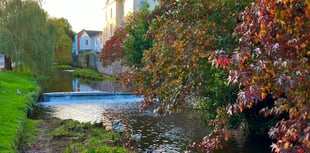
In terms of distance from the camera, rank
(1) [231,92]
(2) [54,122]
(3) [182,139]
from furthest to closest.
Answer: (2) [54,122], (3) [182,139], (1) [231,92]

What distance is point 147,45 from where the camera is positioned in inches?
930

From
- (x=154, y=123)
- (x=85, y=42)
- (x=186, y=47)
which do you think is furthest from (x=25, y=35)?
(x=85, y=42)

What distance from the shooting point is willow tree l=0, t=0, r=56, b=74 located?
80.7ft

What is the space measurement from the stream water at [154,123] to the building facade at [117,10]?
18.6 meters

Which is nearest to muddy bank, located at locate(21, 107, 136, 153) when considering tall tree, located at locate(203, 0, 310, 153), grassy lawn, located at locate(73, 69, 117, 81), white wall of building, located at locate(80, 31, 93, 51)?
tall tree, located at locate(203, 0, 310, 153)

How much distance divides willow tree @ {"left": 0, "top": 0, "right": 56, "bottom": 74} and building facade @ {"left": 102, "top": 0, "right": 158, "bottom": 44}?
42.7ft

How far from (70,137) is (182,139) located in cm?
361

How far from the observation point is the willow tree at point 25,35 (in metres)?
24.6

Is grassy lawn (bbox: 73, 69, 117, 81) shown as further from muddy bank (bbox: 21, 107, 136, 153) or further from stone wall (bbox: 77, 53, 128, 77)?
A: muddy bank (bbox: 21, 107, 136, 153)

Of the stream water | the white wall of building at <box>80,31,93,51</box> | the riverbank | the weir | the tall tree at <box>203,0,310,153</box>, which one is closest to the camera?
the tall tree at <box>203,0,310,153</box>

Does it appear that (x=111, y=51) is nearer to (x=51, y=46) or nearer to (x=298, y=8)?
(x=51, y=46)

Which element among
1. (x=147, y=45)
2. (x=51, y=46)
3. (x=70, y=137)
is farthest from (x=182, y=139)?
(x=51, y=46)

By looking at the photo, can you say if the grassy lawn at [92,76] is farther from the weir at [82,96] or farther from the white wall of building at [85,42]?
the white wall of building at [85,42]

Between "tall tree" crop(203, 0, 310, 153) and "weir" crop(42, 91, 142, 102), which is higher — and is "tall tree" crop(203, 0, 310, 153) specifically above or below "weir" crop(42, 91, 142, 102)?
above
